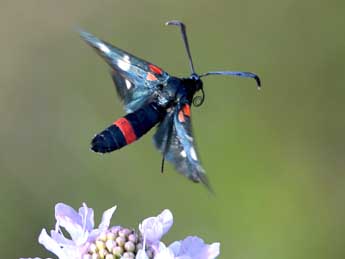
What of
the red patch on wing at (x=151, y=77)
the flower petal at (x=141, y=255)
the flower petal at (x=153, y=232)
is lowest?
the flower petal at (x=141, y=255)

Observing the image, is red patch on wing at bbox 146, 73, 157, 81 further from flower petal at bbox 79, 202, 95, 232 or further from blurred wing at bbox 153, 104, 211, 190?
flower petal at bbox 79, 202, 95, 232

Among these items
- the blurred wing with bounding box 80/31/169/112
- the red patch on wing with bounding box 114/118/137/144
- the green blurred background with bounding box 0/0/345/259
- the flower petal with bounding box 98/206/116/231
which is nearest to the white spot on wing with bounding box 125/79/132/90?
the blurred wing with bounding box 80/31/169/112

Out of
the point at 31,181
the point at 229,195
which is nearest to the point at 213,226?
the point at 229,195

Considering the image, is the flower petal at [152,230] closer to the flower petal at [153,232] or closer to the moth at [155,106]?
the flower petal at [153,232]

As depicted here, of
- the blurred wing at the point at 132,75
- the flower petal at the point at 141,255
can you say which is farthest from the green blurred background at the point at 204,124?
the flower petal at the point at 141,255

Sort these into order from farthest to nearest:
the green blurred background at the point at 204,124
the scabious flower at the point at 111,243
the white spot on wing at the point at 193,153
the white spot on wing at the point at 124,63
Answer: the green blurred background at the point at 204,124, the white spot on wing at the point at 124,63, the white spot on wing at the point at 193,153, the scabious flower at the point at 111,243

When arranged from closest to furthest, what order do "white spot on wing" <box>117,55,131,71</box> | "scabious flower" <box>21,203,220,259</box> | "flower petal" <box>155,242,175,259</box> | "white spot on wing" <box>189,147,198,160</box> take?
"flower petal" <box>155,242,175,259</box> → "scabious flower" <box>21,203,220,259</box> → "white spot on wing" <box>189,147,198,160</box> → "white spot on wing" <box>117,55,131,71</box>

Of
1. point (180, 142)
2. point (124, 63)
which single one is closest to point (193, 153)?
point (180, 142)
